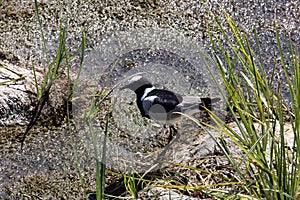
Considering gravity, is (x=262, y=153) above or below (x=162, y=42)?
below

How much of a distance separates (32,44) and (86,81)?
47 cm

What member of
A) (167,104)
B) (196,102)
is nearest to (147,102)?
(167,104)

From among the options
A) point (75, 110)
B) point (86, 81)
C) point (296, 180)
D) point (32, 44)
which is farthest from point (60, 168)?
point (296, 180)

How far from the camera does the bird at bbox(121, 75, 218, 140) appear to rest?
10.1 ft

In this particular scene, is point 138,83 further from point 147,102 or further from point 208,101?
point 208,101

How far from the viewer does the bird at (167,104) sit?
3090 millimetres

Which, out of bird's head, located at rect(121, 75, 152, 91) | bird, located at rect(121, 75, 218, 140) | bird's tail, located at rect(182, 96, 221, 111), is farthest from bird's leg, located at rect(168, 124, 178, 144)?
bird's head, located at rect(121, 75, 152, 91)

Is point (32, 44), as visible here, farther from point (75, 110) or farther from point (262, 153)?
point (262, 153)

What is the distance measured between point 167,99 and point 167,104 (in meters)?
0.03

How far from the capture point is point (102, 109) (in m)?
3.23

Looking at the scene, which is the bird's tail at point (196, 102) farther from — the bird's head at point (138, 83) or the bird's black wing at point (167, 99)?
the bird's head at point (138, 83)

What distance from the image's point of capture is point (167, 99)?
10.4ft

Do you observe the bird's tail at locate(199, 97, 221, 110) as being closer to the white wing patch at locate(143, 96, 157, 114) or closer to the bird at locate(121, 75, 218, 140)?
the bird at locate(121, 75, 218, 140)

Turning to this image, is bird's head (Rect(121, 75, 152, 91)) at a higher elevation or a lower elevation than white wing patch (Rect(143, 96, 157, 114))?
higher
